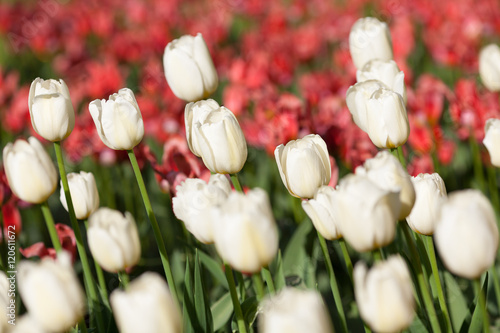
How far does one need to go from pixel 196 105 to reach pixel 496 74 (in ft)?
2.88

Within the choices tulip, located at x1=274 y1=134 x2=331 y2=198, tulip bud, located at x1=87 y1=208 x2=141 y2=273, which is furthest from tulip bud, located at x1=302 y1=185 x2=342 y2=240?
tulip bud, located at x1=87 y1=208 x2=141 y2=273

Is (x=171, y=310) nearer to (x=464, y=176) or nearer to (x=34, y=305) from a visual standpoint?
(x=34, y=305)

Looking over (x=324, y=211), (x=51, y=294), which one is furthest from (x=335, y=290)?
(x=51, y=294)

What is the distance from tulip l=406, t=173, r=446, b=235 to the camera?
0.96 meters

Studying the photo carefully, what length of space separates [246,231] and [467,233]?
0.28 m

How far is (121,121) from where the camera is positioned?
1.09 m

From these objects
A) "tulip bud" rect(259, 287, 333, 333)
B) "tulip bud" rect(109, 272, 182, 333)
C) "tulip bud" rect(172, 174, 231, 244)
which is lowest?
"tulip bud" rect(259, 287, 333, 333)

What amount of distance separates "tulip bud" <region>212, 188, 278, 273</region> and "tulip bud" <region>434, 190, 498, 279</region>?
23 cm

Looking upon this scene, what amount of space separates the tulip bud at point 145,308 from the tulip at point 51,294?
0.08 metres

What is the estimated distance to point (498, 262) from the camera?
1.71m

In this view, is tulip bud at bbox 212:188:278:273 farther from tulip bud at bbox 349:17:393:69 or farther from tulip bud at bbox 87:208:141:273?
tulip bud at bbox 349:17:393:69

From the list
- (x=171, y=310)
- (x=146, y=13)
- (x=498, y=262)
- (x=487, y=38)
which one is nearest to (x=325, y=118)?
(x=498, y=262)

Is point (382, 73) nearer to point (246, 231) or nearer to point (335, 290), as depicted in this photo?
point (335, 290)

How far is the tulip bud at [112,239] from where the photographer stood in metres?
0.89
